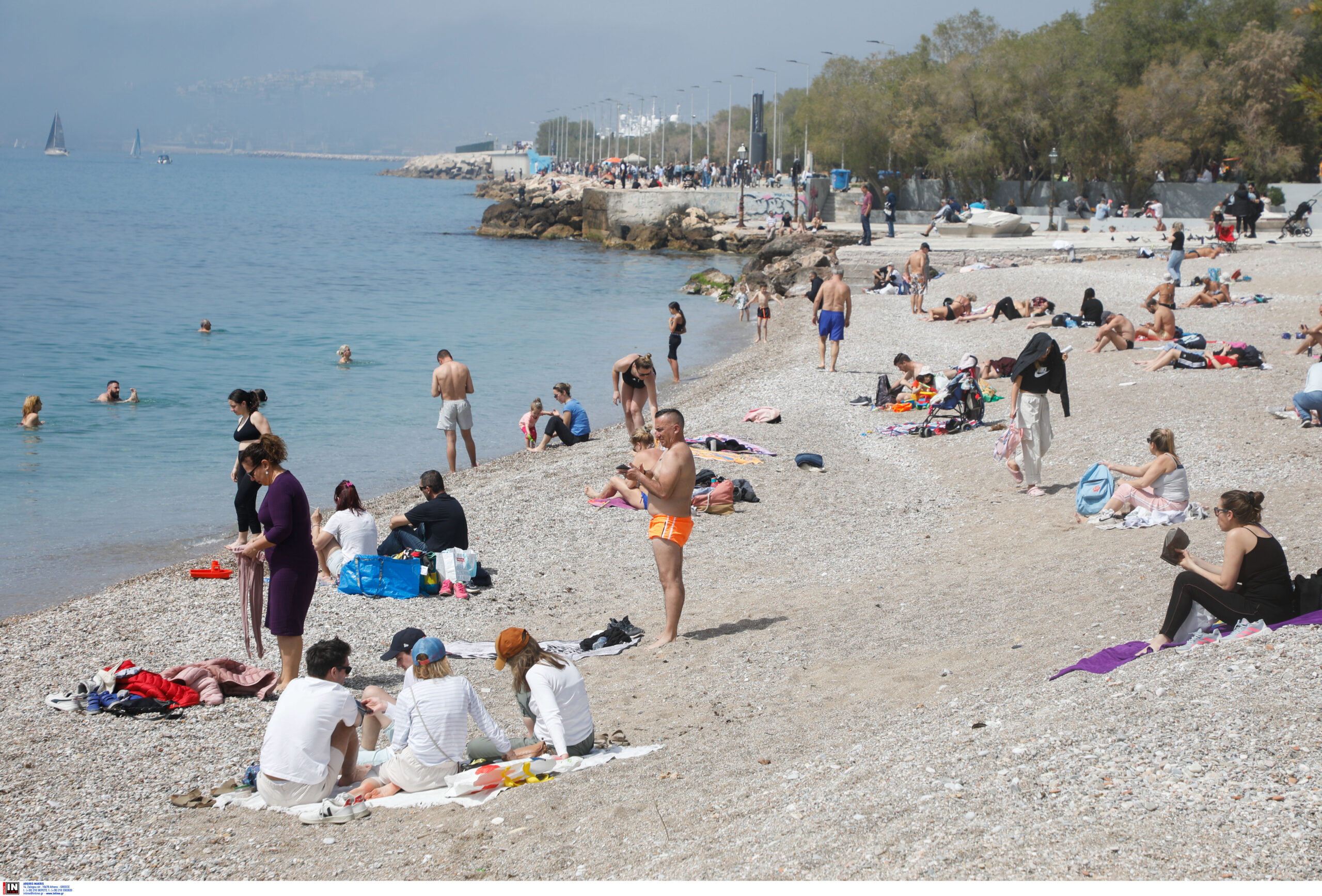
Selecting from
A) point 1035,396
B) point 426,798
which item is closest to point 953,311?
point 1035,396

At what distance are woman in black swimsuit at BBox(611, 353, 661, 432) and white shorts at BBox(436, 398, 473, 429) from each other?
1976 millimetres

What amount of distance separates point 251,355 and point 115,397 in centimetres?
679

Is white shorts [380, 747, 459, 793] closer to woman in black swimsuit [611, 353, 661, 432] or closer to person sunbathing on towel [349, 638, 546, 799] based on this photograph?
person sunbathing on towel [349, 638, 546, 799]

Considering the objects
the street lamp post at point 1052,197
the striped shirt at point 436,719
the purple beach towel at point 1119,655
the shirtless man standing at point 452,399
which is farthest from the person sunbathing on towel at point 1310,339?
the street lamp post at point 1052,197

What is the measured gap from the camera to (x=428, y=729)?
5.01 m

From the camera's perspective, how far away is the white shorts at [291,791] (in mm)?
4902

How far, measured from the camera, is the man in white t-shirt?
16.1ft

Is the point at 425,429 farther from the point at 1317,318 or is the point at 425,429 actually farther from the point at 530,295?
the point at 530,295

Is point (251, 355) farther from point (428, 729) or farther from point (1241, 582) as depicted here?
point (1241, 582)

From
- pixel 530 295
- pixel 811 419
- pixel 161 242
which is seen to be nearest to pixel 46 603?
pixel 811 419

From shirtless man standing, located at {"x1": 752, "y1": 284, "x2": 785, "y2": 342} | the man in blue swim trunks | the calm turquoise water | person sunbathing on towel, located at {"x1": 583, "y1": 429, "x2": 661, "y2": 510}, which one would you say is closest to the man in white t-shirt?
person sunbathing on towel, located at {"x1": 583, "y1": 429, "x2": 661, "y2": 510}

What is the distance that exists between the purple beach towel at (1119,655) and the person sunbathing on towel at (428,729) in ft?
10.1

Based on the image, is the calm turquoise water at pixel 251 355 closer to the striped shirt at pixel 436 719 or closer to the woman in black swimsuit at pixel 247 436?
the woman in black swimsuit at pixel 247 436
